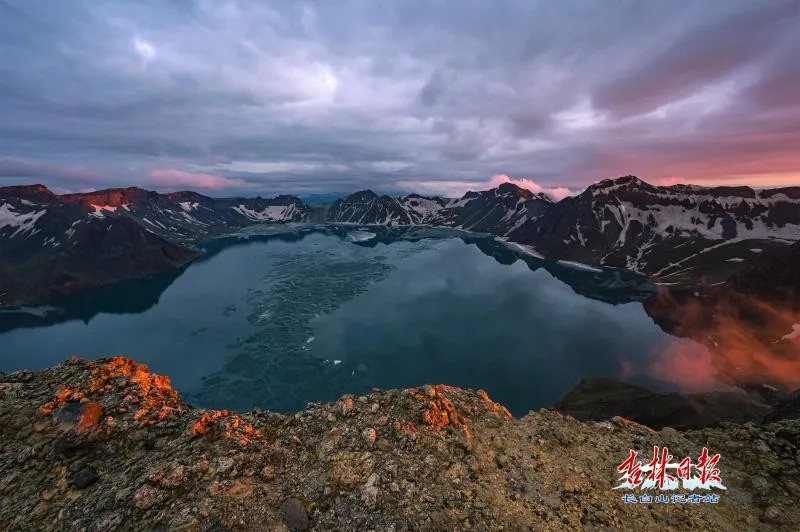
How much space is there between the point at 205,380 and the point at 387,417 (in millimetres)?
91882

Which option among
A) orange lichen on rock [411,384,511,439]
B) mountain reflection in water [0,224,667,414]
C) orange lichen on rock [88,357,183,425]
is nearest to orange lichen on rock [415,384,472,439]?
orange lichen on rock [411,384,511,439]

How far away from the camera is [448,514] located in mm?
11305

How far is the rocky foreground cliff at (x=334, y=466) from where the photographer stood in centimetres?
1102

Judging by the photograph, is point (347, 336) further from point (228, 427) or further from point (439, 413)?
point (228, 427)

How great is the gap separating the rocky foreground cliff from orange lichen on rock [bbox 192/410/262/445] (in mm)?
66

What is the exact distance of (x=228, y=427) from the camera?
13.9 metres

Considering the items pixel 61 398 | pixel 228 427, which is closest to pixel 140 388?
pixel 61 398

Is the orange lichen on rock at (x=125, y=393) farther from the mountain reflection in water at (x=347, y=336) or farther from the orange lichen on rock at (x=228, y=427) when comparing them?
the mountain reflection in water at (x=347, y=336)

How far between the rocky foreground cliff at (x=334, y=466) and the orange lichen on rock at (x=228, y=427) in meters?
0.07

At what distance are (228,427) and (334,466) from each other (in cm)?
453

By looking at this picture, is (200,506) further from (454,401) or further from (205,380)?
(205,380)

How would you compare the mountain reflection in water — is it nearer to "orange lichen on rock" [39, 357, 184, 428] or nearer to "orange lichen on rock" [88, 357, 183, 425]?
"orange lichen on rock" [88, 357, 183, 425]

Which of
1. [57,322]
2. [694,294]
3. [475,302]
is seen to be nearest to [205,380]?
[475,302]

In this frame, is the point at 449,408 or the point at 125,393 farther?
the point at 449,408
